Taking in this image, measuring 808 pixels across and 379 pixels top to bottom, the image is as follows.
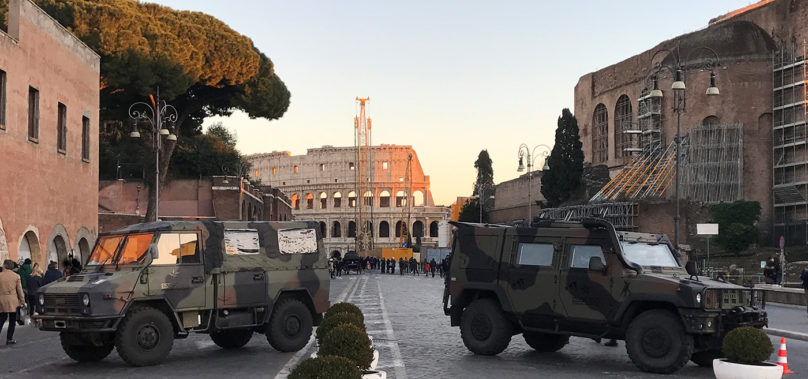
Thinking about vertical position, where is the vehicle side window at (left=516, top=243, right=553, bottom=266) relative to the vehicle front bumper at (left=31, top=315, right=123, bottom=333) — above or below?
above

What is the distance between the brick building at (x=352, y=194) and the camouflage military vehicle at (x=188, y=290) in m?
150

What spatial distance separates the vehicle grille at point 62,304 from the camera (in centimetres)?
1274

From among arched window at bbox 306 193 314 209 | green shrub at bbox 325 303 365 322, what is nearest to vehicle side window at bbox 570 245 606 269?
green shrub at bbox 325 303 365 322

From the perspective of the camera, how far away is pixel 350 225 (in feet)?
563

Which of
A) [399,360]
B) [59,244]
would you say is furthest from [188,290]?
[59,244]

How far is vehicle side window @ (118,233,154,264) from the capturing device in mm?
13520

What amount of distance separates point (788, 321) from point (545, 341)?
1171 cm

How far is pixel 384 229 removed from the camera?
567ft

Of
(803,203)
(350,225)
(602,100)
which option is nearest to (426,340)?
(803,203)

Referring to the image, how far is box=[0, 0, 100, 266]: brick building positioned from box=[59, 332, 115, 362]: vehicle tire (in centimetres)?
1270

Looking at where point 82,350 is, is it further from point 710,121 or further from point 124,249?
point 710,121

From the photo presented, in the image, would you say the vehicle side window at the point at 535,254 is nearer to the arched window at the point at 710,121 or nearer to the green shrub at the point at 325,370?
the green shrub at the point at 325,370

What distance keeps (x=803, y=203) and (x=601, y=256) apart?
53128 mm

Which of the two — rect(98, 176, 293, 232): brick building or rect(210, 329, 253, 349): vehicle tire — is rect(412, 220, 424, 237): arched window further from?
rect(210, 329, 253, 349): vehicle tire
